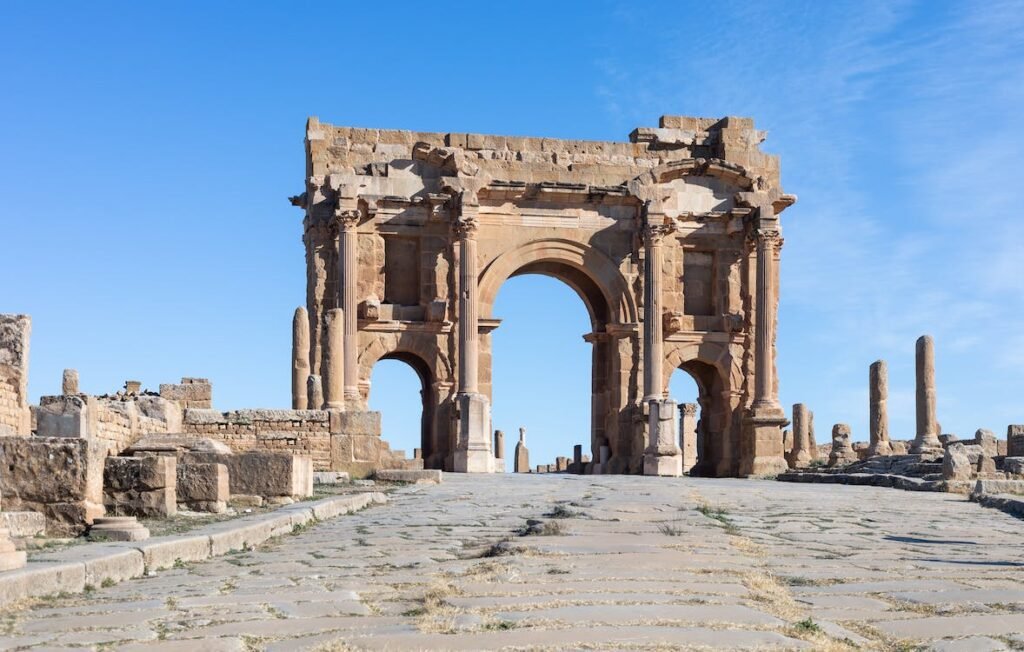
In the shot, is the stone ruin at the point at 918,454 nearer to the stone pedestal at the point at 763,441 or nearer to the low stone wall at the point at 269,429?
the stone pedestal at the point at 763,441

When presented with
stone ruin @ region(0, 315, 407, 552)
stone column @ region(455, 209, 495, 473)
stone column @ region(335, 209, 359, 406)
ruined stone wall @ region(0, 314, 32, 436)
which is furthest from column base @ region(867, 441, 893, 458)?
ruined stone wall @ region(0, 314, 32, 436)

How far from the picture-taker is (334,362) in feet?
80.6

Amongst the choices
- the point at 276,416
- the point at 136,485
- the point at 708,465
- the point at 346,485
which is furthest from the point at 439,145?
the point at 136,485

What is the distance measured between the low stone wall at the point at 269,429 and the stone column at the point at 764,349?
13059mm

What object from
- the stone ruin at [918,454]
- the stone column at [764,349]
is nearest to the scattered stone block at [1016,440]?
the stone ruin at [918,454]

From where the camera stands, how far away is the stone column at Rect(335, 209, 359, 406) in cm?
2769

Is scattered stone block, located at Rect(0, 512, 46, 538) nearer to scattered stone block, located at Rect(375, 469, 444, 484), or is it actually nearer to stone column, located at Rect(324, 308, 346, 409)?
scattered stone block, located at Rect(375, 469, 444, 484)

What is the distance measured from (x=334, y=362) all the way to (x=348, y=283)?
3625mm

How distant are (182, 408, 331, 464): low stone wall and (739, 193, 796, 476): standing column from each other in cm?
1309

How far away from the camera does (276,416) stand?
1877 cm

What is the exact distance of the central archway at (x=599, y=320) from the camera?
94.5 ft

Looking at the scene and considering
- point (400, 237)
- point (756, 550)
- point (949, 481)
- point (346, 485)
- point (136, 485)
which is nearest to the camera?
point (756, 550)

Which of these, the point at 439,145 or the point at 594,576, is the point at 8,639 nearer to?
the point at 594,576

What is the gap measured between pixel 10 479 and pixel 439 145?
70.6 ft
